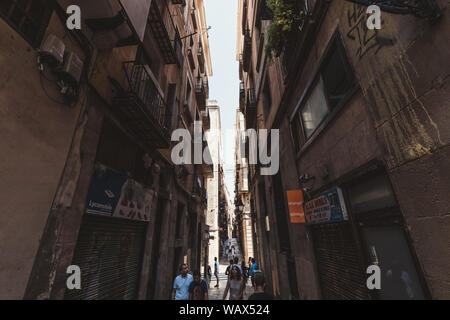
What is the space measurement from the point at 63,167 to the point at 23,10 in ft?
9.31

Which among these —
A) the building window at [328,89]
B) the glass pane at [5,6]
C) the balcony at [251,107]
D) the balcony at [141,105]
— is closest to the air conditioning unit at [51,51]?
the glass pane at [5,6]

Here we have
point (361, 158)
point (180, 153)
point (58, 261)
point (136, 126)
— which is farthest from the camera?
point (180, 153)

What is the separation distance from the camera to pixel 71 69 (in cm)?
387

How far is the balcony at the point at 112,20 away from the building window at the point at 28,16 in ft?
2.46

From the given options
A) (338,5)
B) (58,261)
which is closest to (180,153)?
(58,261)

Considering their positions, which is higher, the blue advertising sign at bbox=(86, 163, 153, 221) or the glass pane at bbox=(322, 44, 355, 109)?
the glass pane at bbox=(322, 44, 355, 109)

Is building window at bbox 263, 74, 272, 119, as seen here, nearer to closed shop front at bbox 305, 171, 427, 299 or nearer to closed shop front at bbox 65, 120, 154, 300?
closed shop front at bbox 305, 171, 427, 299

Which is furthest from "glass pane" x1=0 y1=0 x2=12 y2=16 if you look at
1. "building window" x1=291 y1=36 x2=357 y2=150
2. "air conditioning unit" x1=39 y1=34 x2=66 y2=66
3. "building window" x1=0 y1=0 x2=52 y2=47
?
"building window" x1=291 y1=36 x2=357 y2=150

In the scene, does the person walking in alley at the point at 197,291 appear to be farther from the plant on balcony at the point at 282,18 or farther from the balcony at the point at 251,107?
the balcony at the point at 251,107

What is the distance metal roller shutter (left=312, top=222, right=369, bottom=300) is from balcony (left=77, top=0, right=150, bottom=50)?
726 centimetres

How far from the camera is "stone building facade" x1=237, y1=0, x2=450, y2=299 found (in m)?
2.35
